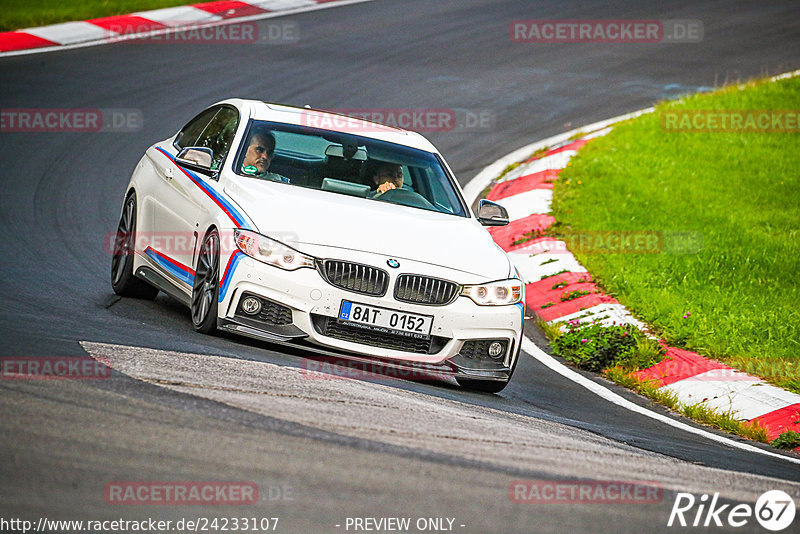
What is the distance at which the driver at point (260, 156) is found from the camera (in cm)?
782

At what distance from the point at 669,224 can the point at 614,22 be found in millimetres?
10978

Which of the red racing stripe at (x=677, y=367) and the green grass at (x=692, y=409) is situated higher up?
the red racing stripe at (x=677, y=367)

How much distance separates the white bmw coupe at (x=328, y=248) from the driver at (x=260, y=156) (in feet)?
0.04

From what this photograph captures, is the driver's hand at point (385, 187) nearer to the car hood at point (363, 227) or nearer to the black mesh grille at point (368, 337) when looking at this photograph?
the car hood at point (363, 227)

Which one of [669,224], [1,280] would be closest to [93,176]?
[1,280]

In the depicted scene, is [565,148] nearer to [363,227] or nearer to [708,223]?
[708,223]

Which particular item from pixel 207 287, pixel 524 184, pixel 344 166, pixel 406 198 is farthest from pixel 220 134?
pixel 524 184

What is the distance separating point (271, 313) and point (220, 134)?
2.16m

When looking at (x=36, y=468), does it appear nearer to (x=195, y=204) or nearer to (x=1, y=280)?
(x=195, y=204)

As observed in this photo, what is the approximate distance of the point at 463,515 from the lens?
155 inches

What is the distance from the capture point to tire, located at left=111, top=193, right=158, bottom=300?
8.58 metres

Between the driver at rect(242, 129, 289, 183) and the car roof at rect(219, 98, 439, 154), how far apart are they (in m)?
0.24

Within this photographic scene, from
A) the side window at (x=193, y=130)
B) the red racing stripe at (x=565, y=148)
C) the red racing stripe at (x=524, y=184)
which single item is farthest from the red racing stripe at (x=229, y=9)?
the side window at (x=193, y=130)

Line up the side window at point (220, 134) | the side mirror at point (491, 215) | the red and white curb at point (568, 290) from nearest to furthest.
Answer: the red and white curb at point (568, 290) < the side window at point (220, 134) < the side mirror at point (491, 215)
